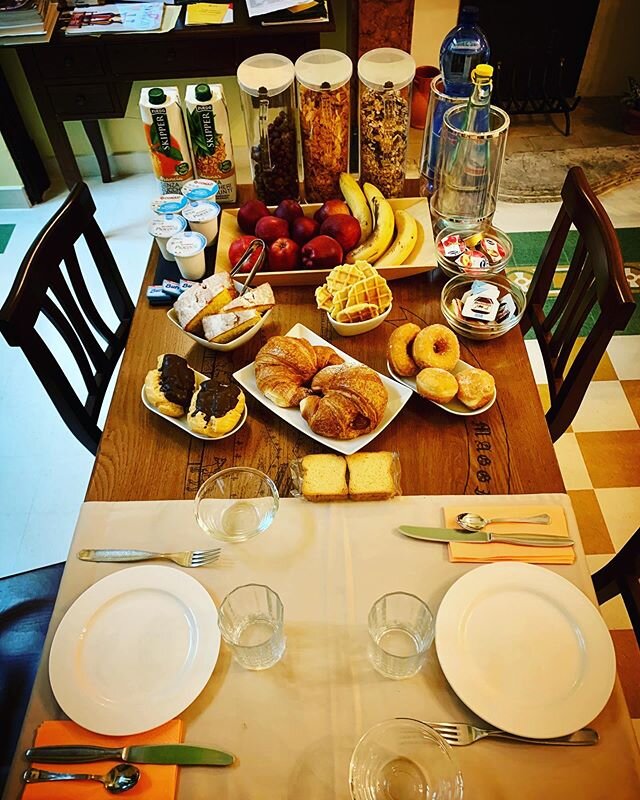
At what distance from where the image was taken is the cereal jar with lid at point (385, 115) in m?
1.55

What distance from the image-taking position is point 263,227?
1.50m

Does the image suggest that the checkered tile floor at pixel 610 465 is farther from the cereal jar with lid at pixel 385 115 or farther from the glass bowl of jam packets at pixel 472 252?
the cereal jar with lid at pixel 385 115

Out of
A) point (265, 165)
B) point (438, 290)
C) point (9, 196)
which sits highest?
point (265, 165)

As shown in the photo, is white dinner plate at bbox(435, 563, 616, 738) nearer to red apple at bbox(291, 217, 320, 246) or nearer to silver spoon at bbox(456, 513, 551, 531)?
silver spoon at bbox(456, 513, 551, 531)

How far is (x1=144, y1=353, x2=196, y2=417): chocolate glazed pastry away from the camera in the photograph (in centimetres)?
121

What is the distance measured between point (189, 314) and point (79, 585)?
55 cm

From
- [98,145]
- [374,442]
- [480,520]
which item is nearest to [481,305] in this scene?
[374,442]

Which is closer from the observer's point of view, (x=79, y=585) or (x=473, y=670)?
(x=473, y=670)

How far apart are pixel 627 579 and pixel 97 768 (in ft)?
2.91

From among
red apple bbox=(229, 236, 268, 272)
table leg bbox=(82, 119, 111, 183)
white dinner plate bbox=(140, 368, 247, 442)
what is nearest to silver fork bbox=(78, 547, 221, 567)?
white dinner plate bbox=(140, 368, 247, 442)

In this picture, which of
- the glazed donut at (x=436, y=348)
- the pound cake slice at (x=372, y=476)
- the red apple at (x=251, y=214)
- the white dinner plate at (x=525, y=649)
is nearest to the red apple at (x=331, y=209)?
the red apple at (x=251, y=214)

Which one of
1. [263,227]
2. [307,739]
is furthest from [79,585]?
[263,227]

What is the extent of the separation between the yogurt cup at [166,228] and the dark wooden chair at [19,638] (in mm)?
755

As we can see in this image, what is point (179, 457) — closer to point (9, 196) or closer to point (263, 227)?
point (263, 227)
